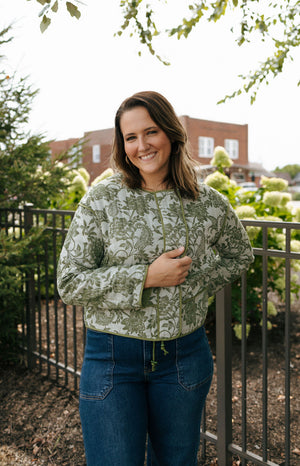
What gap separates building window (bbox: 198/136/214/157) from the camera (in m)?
37.7

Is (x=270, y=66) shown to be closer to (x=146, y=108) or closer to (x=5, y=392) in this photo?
(x=146, y=108)

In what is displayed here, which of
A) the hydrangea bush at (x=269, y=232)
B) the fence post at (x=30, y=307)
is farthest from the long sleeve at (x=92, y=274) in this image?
the hydrangea bush at (x=269, y=232)

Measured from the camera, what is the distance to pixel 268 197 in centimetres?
471

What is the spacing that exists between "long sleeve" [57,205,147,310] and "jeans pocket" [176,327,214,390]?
27 centimetres

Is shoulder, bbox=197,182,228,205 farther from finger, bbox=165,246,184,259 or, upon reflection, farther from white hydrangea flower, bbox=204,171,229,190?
white hydrangea flower, bbox=204,171,229,190

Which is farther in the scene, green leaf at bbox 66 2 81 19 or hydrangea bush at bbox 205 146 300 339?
hydrangea bush at bbox 205 146 300 339

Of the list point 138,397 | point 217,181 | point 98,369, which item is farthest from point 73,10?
point 217,181

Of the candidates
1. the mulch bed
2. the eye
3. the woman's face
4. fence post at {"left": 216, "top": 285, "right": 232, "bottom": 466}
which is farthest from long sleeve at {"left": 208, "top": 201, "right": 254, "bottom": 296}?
the mulch bed

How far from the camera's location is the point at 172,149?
1867mm

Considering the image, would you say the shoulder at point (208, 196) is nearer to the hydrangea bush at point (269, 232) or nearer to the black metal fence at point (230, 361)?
the black metal fence at point (230, 361)

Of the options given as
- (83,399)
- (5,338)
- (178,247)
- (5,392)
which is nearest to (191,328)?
(178,247)

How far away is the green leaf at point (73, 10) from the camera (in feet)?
6.54

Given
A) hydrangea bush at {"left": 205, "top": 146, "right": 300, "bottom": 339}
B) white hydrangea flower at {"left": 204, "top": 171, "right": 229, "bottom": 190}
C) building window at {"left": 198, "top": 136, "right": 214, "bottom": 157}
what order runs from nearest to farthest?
hydrangea bush at {"left": 205, "top": 146, "right": 300, "bottom": 339} < white hydrangea flower at {"left": 204, "top": 171, "right": 229, "bottom": 190} < building window at {"left": 198, "top": 136, "right": 214, "bottom": 157}

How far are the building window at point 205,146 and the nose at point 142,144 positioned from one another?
36.6 meters
